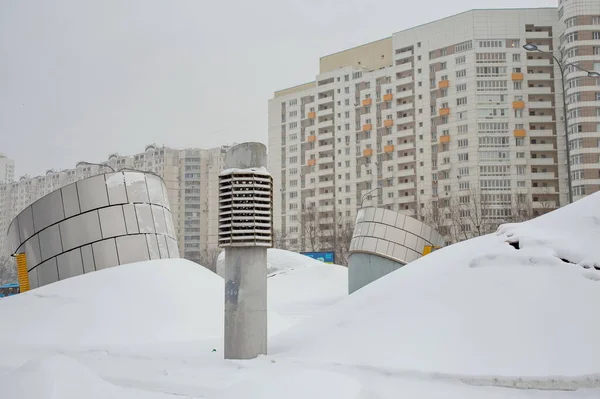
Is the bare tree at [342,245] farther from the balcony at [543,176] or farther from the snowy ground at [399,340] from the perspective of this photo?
the snowy ground at [399,340]

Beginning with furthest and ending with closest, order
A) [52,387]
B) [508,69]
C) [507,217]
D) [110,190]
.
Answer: [508,69] → [507,217] → [110,190] → [52,387]

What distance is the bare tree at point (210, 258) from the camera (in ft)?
305

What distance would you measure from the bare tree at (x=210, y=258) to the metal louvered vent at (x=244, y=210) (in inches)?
3236

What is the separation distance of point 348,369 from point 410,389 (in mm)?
1134

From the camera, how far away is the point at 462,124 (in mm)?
77875

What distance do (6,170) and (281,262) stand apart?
78586 mm

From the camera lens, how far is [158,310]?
13.5 metres

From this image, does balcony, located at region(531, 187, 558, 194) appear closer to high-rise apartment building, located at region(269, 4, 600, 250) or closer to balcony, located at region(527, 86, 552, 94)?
high-rise apartment building, located at region(269, 4, 600, 250)

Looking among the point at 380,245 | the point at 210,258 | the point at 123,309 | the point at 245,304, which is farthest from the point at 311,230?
the point at 245,304

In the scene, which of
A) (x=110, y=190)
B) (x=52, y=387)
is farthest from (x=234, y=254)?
(x=110, y=190)

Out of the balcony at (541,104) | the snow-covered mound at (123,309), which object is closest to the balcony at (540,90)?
the balcony at (541,104)

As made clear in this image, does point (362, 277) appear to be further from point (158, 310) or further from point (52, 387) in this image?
point (52, 387)

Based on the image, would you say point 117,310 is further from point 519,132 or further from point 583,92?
point 519,132

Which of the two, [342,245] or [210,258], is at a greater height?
[342,245]
